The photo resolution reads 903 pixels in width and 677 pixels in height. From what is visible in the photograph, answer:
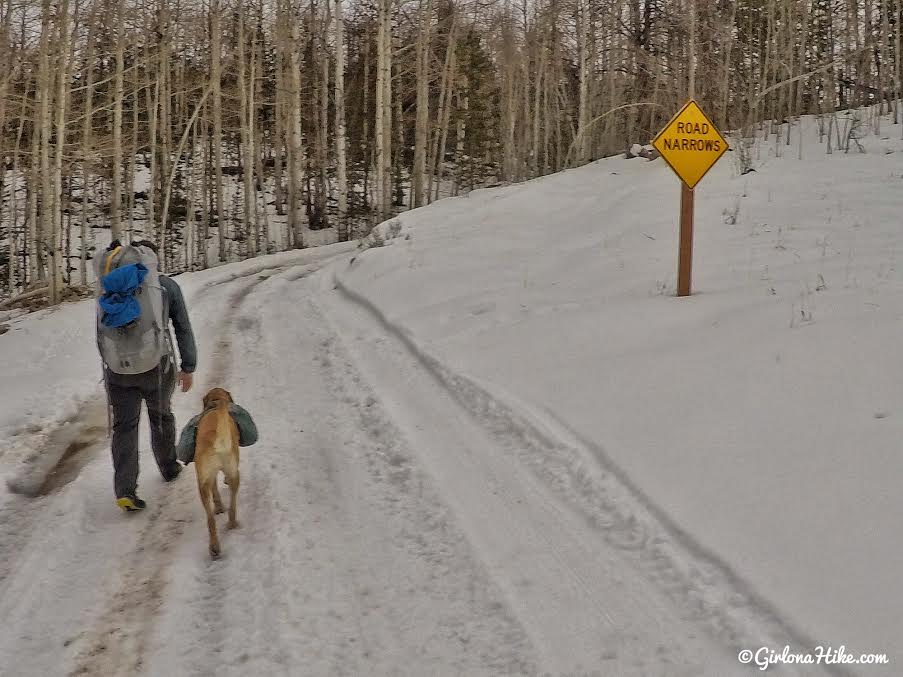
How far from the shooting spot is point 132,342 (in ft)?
15.3

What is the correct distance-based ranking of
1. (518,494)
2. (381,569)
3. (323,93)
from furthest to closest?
(323,93)
(518,494)
(381,569)

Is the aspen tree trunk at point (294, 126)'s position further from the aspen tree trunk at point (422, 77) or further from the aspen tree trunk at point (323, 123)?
the aspen tree trunk at point (422, 77)

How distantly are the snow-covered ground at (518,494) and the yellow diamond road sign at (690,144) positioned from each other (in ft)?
4.91

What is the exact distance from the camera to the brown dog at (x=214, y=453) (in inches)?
156

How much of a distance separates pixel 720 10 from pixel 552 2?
32.9 ft

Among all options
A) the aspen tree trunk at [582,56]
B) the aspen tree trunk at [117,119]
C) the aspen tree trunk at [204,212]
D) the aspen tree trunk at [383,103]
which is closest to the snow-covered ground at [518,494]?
the aspen tree trunk at [117,119]

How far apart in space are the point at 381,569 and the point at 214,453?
127 cm

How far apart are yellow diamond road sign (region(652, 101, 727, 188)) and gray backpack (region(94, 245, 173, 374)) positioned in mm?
5079

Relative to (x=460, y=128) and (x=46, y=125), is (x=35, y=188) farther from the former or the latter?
(x=460, y=128)

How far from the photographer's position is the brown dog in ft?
13.0

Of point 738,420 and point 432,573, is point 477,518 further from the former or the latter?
point 738,420

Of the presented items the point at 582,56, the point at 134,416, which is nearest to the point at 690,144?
the point at 134,416

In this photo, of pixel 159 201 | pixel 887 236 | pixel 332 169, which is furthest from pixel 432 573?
pixel 332 169

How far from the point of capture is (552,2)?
28.4m
